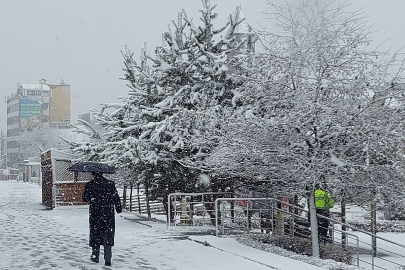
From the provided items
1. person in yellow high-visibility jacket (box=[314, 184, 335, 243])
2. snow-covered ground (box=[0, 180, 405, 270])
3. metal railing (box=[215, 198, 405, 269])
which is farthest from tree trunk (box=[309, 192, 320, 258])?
person in yellow high-visibility jacket (box=[314, 184, 335, 243])

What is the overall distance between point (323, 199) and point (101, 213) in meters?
6.39

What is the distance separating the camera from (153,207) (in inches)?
1029

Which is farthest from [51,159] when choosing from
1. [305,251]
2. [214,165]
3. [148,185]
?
[305,251]

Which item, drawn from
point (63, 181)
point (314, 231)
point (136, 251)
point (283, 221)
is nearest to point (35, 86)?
point (63, 181)

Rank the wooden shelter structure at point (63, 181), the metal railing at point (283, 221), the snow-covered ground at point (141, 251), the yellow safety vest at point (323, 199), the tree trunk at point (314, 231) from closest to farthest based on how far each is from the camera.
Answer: the snow-covered ground at point (141, 251) → the tree trunk at point (314, 231) → the metal railing at point (283, 221) → the yellow safety vest at point (323, 199) → the wooden shelter structure at point (63, 181)

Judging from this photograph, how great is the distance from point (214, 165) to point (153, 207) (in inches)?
517

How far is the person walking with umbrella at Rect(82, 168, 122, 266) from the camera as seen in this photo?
932cm

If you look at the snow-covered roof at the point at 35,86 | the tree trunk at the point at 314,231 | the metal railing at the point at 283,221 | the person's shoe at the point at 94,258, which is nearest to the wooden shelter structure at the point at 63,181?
the metal railing at the point at 283,221

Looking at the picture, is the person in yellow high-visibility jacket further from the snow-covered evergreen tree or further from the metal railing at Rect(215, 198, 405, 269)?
the snow-covered evergreen tree

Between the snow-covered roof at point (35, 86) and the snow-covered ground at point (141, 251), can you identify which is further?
the snow-covered roof at point (35, 86)

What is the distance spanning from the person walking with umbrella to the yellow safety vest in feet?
18.2

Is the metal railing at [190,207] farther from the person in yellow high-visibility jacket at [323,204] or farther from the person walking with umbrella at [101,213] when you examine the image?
the person walking with umbrella at [101,213]

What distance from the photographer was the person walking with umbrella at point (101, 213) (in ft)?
30.6

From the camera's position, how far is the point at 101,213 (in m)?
9.45
